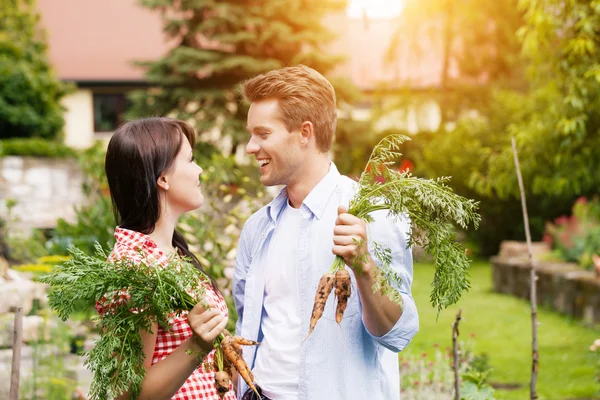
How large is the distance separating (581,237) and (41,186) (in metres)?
10.3

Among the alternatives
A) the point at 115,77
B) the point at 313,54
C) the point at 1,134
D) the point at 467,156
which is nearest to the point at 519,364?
the point at 467,156

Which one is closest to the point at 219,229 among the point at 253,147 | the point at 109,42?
the point at 253,147

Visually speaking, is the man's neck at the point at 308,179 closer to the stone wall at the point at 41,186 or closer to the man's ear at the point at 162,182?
the man's ear at the point at 162,182

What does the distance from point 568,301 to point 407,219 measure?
9356mm

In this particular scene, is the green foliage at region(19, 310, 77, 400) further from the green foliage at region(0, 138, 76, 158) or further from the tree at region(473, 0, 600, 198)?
the green foliage at region(0, 138, 76, 158)

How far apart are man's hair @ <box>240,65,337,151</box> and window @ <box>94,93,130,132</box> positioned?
23.6m

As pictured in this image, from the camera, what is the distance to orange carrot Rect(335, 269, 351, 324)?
2387mm

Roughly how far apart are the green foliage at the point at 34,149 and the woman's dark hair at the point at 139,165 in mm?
13852

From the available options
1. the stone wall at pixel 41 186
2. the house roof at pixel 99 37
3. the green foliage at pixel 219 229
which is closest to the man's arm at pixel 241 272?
the green foliage at pixel 219 229

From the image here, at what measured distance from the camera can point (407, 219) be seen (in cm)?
261

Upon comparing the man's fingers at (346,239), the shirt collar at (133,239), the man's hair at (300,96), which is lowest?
the shirt collar at (133,239)

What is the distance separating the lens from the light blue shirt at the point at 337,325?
8.58ft

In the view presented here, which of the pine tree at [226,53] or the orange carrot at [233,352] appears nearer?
the orange carrot at [233,352]

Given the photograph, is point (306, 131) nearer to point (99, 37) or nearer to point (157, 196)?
point (157, 196)
